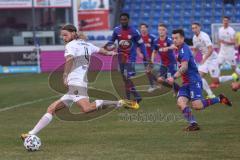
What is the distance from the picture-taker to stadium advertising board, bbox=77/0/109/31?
38.0m

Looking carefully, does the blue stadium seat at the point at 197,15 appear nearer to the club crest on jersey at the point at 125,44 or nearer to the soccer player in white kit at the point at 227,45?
the soccer player in white kit at the point at 227,45

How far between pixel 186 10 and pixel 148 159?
3190 centimetres

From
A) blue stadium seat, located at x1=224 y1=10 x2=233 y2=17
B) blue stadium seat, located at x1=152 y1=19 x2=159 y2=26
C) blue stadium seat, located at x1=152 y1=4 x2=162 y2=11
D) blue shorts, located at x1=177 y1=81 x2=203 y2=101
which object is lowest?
blue stadium seat, located at x1=152 y1=19 x2=159 y2=26

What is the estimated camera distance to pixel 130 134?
1280 centimetres

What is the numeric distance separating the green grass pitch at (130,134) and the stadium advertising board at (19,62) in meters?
14.7

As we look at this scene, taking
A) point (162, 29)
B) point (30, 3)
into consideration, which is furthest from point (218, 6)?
point (162, 29)

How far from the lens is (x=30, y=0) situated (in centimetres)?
3600

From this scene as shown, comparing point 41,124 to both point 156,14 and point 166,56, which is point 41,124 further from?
point 156,14

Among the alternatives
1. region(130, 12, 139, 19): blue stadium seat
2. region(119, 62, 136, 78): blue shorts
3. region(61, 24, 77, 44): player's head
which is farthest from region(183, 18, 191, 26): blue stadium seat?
region(61, 24, 77, 44): player's head

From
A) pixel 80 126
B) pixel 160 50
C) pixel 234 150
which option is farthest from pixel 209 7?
pixel 234 150

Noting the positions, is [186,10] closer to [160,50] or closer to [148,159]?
[160,50]

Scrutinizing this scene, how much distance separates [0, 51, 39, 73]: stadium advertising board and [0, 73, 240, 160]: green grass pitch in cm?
1473

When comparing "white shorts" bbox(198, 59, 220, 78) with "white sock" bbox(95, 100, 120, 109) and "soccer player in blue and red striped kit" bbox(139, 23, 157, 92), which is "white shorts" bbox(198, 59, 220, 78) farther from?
"white sock" bbox(95, 100, 120, 109)

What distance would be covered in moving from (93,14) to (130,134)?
25588 millimetres
